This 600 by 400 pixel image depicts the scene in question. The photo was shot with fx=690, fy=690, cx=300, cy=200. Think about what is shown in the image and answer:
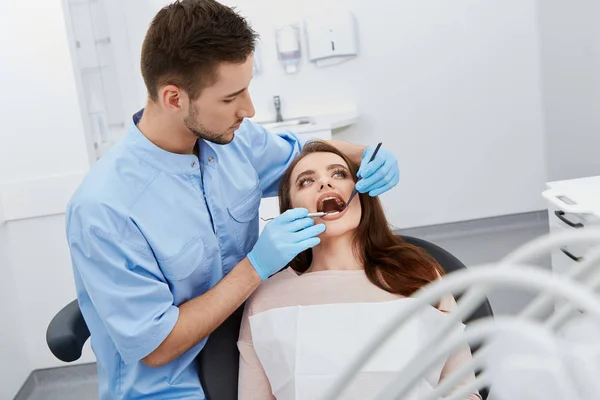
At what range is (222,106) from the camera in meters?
1.37

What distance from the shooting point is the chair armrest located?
130cm

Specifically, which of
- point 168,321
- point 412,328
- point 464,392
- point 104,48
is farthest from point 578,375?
point 104,48

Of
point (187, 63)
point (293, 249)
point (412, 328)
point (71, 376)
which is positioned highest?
point (187, 63)

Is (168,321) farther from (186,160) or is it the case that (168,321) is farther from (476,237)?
(476,237)

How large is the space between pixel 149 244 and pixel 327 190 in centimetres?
41

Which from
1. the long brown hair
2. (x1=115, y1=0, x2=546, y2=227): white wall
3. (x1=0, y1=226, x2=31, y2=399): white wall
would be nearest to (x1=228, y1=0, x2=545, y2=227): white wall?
(x1=115, y1=0, x2=546, y2=227): white wall

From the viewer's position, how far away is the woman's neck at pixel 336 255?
1.52 metres

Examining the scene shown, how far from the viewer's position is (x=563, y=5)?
10.4ft

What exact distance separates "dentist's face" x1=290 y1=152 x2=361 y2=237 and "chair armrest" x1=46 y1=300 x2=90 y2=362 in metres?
0.52

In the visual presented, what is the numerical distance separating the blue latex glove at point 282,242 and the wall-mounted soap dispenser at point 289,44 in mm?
2128

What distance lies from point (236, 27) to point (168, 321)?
1.90 ft

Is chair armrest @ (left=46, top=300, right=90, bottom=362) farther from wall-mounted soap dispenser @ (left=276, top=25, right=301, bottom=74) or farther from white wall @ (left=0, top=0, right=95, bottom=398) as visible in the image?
wall-mounted soap dispenser @ (left=276, top=25, right=301, bottom=74)

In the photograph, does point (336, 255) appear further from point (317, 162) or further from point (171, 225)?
point (171, 225)

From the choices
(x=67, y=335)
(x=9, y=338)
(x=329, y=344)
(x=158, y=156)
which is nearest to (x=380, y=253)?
(x=329, y=344)
